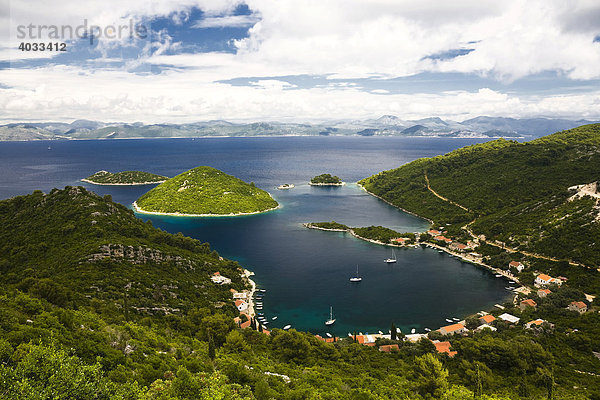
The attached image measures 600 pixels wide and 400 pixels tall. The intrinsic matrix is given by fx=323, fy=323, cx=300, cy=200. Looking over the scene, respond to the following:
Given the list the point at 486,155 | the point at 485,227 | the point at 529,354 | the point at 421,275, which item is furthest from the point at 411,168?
the point at 529,354

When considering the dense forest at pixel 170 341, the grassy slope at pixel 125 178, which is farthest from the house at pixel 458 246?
the grassy slope at pixel 125 178

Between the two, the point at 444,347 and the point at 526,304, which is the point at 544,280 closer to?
the point at 526,304

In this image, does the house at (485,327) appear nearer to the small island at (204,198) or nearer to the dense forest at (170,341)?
the dense forest at (170,341)

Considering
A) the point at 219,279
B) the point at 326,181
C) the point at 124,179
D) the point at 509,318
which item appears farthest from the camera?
the point at 326,181

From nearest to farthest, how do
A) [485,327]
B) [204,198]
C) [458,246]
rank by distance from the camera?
[485,327], [458,246], [204,198]

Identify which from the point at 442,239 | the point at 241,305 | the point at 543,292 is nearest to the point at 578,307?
the point at 543,292

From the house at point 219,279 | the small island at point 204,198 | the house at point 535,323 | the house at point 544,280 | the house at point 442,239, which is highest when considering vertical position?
the small island at point 204,198

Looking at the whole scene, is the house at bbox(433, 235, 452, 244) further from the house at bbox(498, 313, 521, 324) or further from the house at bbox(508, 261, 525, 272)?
the house at bbox(498, 313, 521, 324)
